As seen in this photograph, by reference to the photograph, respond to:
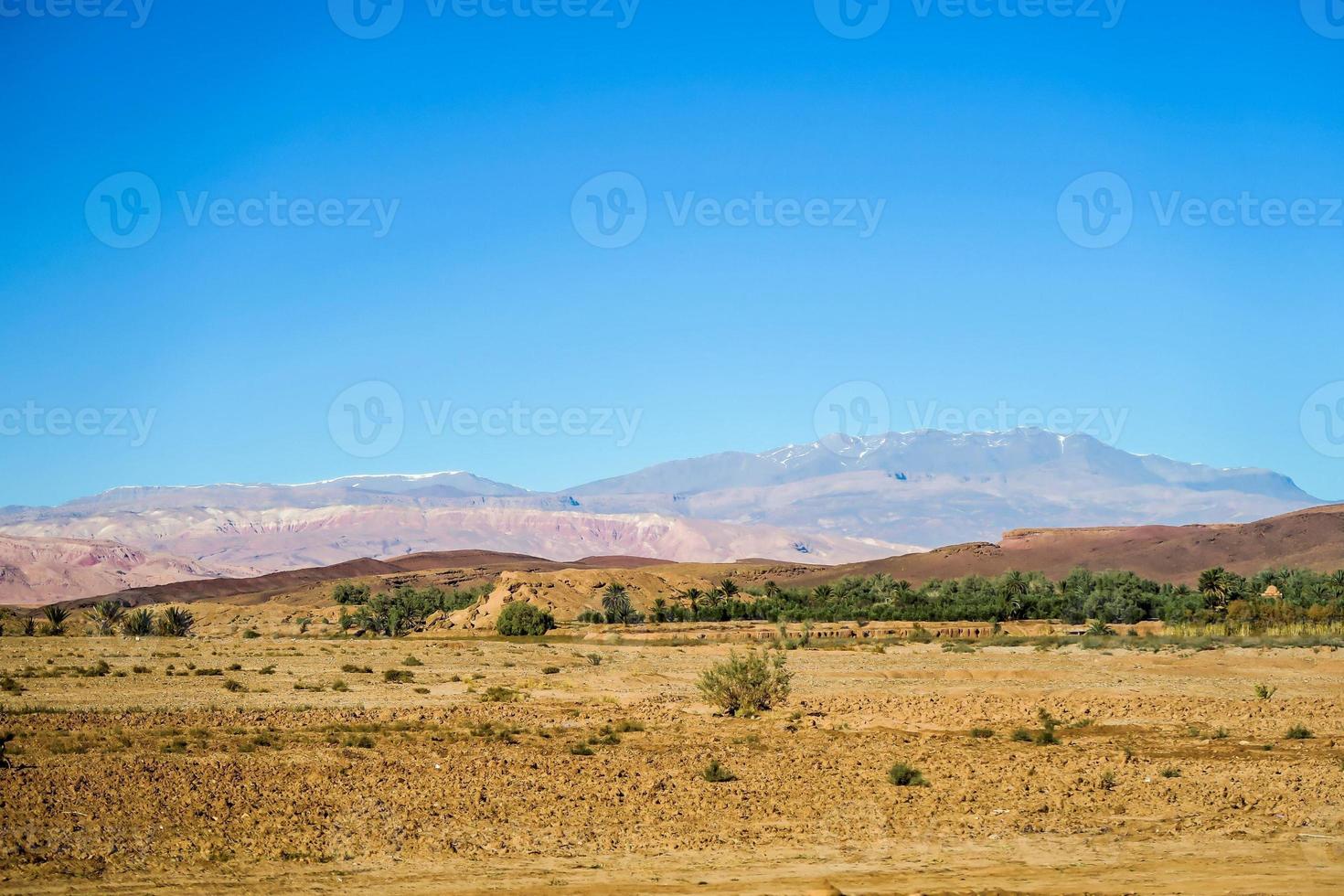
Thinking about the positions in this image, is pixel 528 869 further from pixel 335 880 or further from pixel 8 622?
pixel 8 622

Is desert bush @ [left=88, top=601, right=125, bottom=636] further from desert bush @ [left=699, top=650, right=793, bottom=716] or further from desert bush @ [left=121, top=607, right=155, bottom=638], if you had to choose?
desert bush @ [left=699, top=650, right=793, bottom=716]

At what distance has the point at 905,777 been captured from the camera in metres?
18.8

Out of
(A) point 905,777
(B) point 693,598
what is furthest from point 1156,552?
(A) point 905,777

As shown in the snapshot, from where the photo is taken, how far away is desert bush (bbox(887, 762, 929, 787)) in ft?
61.1

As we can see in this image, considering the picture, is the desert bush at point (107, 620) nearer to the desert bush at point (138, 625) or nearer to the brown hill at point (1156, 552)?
the desert bush at point (138, 625)

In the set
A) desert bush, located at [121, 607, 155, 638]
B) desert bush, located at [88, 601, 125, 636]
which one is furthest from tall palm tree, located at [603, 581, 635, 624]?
desert bush, located at [88, 601, 125, 636]

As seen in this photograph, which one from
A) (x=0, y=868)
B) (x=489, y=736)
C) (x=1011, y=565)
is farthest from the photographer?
(x=1011, y=565)

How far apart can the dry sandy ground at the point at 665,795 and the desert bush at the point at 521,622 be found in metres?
41.5

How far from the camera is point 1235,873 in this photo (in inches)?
546

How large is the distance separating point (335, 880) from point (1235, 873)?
1026 cm

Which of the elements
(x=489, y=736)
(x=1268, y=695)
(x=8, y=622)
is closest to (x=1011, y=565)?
(x=8, y=622)

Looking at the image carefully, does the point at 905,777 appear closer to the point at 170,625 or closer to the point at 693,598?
the point at 170,625

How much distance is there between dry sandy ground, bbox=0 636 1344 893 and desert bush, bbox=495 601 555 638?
4151cm

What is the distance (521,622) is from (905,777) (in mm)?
56591
